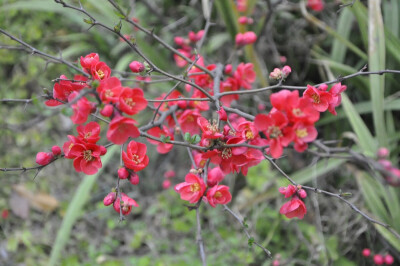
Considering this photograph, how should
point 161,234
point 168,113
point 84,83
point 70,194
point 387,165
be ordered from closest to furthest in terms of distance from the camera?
1. point 387,165
2. point 84,83
3. point 168,113
4. point 161,234
5. point 70,194

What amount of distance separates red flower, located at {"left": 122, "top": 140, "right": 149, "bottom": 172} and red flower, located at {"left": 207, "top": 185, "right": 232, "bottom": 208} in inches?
7.2

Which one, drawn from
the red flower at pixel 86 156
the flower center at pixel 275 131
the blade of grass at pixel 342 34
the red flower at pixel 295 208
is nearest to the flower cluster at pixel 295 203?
the red flower at pixel 295 208

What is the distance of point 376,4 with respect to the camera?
1.58 meters

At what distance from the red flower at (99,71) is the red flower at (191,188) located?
0.33 metres

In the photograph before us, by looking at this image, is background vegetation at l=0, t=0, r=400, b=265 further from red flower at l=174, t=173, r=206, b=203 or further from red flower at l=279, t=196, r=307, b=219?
red flower at l=174, t=173, r=206, b=203

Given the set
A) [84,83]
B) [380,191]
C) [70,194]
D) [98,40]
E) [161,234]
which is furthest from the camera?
[98,40]

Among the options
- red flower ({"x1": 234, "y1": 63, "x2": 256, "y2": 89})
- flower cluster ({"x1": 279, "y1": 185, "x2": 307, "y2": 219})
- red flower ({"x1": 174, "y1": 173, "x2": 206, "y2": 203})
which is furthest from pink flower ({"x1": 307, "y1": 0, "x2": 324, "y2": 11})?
red flower ({"x1": 174, "y1": 173, "x2": 206, "y2": 203})

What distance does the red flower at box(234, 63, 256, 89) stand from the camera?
1.31 m

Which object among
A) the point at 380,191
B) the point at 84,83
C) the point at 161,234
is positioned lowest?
the point at 161,234

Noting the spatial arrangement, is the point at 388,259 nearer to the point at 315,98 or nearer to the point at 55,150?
the point at 315,98

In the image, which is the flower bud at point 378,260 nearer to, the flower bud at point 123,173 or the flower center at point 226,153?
the flower center at point 226,153

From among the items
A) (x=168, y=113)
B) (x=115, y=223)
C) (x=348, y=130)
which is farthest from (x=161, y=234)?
(x=348, y=130)

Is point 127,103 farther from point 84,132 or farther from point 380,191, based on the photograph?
point 380,191

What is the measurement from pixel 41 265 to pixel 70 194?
0.50 m
